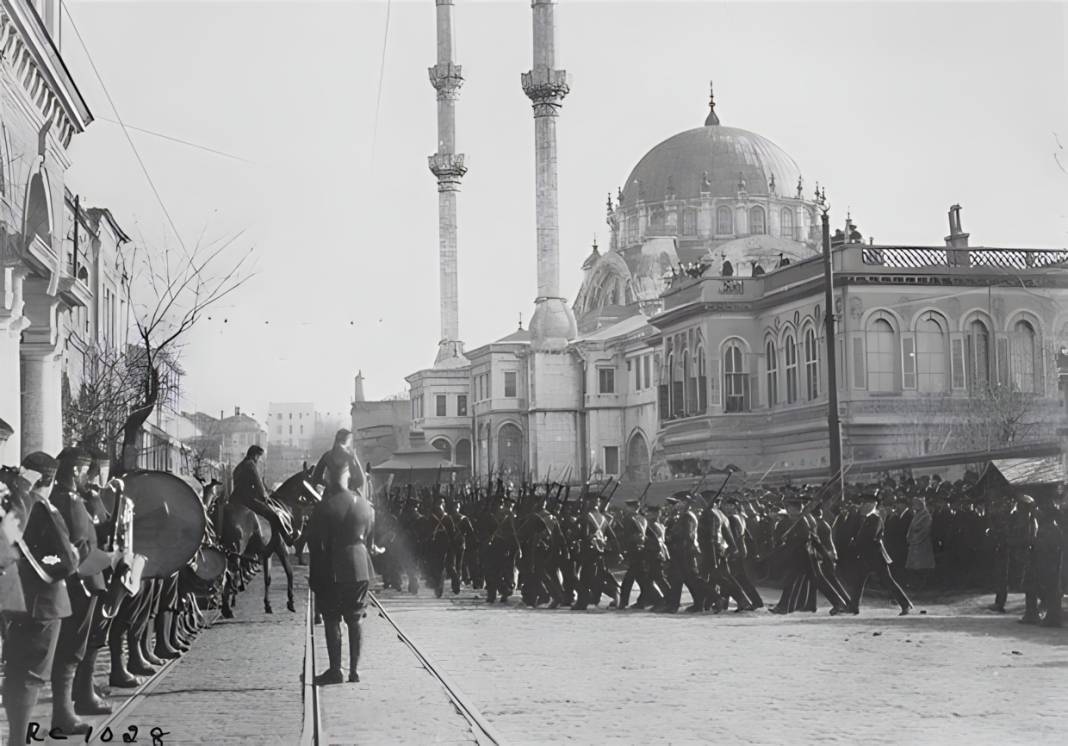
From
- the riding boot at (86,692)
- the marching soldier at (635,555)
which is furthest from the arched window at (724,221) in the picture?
the riding boot at (86,692)

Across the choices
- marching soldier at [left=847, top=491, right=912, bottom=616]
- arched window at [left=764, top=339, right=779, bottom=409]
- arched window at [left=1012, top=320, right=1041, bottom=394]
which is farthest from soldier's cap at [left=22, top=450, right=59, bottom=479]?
arched window at [left=764, top=339, right=779, bottom=409]

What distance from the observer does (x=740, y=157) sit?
107500 millimetres

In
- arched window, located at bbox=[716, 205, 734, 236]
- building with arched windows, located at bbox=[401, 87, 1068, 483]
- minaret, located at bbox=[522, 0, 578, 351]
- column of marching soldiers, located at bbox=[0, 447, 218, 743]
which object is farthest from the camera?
arched window, located at bbox=[716, 205, 734, 236]

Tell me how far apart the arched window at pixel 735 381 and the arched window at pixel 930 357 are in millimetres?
8526

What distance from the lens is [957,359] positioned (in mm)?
48750

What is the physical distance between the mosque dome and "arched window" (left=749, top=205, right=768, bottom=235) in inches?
49.6

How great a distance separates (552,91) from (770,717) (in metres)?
75.8

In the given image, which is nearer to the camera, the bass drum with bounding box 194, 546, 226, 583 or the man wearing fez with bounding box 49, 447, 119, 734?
the man wearing fez with bounding box 49, 447, 119, 734

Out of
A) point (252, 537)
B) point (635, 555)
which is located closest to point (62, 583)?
point (252, 537)

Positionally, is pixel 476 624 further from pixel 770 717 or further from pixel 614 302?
pixel 614 302

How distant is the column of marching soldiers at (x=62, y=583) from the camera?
8336 mm

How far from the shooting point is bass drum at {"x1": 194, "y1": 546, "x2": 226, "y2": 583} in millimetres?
15062

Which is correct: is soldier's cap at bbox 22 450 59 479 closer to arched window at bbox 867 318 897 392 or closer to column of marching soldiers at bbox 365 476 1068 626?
column of marching soldiers at bbox 365 476 1068 626

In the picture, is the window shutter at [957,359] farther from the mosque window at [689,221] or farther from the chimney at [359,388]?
the mosque window at [689,221]
